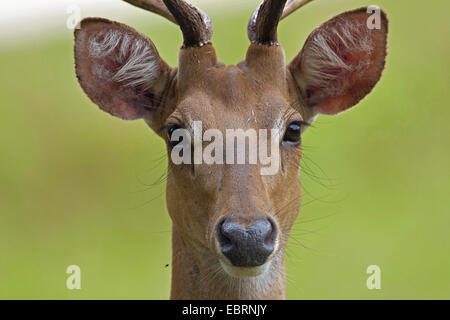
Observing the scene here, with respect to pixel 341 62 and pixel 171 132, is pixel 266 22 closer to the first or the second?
pixel 341 62

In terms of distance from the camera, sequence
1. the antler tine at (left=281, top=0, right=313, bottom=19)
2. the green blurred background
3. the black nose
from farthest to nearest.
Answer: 1. the green blurred background
2. the antler tine at (left=281, top=0, right=313, bottom=19)
3. the black nose

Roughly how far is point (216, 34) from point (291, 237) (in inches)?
613

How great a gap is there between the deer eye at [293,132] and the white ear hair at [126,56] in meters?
1.15

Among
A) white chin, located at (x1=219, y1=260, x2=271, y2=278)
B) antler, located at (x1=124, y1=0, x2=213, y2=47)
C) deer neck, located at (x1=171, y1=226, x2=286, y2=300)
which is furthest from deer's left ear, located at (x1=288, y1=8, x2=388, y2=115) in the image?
white chin, located at (x1=219, y1=260, x2=271, y2=278)

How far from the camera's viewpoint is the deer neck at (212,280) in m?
6.14

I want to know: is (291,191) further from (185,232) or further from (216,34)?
(216,34)

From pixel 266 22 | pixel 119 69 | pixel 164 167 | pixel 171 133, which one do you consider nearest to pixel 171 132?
pixel 171 133

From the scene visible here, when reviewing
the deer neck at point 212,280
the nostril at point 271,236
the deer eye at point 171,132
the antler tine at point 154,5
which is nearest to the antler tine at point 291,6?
the antler tine at point 154,5

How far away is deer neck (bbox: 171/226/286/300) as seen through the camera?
6.14 m

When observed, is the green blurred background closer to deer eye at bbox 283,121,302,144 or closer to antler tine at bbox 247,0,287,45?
deer eye at bbox 283,121,302,144

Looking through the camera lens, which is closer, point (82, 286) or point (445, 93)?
point (82, 286)

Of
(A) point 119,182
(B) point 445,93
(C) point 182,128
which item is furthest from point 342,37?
(B) point 445,93

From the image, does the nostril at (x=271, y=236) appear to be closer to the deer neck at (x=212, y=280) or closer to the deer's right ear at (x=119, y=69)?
the deer neck at (x=212, y=280)

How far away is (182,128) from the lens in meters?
6.01
